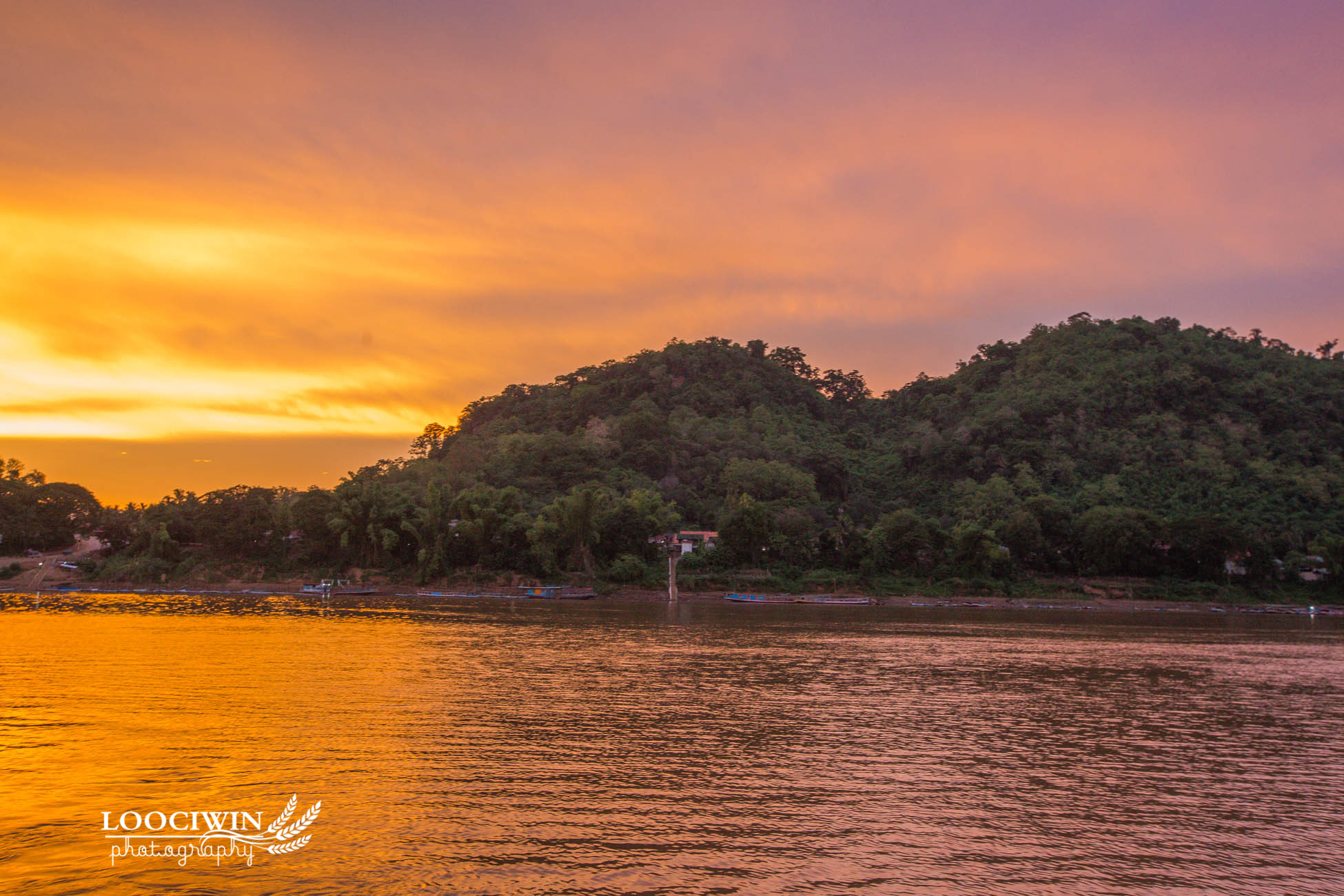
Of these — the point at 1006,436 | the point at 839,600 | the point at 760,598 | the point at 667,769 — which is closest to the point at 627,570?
the point at 760,598

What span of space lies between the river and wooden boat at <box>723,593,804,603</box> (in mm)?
41218

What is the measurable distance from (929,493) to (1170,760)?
3519 inches

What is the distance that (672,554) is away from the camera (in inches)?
3046

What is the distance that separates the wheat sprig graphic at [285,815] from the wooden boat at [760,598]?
62.7 m

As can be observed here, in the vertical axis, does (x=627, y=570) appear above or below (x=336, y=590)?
above

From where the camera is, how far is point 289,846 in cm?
1020

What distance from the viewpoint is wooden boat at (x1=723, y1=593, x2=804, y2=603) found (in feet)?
240

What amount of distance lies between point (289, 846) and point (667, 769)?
6.06 meters

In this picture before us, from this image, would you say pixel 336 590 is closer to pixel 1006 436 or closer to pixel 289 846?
pixel 289 846

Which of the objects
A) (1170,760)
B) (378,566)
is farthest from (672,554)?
(1170,760)

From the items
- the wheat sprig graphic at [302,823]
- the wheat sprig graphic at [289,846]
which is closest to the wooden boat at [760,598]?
the wheat sprig graphic at [302,823]

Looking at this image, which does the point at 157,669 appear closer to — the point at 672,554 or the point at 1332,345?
the point at 672,554

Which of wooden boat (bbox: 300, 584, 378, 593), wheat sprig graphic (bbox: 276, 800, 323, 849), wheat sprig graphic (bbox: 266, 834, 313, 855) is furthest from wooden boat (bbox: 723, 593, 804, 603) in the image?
wheat sprig graphic (bbox: 266, 834, 313, 855)

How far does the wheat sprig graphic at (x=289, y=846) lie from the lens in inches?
397
